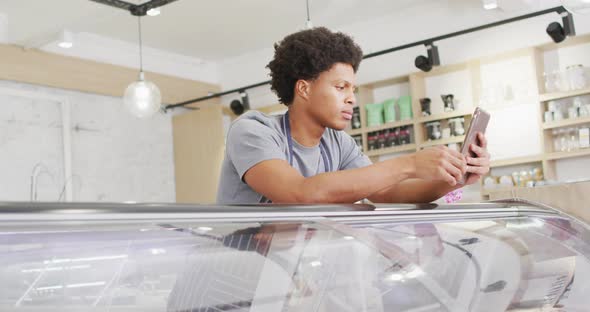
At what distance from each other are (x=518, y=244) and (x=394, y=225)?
48 cm

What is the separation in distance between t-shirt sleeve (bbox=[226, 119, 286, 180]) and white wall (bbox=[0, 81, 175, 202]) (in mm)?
5165

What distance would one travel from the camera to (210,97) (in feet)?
25.6

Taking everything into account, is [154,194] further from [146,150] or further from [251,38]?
[251,38]

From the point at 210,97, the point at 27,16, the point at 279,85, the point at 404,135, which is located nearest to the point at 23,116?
the point at 27,16

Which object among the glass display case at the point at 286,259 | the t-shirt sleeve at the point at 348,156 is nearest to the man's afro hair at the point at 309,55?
the t-shirt sleeve at the point at 348,156

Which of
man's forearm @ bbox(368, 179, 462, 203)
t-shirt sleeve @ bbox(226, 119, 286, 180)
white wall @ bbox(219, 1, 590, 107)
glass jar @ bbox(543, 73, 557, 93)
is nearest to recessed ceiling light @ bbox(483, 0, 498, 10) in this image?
white wall @ bbox(219, 1, 590, 107)

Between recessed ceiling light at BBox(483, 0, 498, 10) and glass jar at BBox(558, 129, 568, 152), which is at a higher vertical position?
recessed ceiling light at BBox(483, 0, 498, 10)

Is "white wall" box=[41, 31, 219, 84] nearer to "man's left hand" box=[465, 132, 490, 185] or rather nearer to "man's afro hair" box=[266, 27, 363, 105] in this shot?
"man's afro hair" box=[266, 27, 363, 105]

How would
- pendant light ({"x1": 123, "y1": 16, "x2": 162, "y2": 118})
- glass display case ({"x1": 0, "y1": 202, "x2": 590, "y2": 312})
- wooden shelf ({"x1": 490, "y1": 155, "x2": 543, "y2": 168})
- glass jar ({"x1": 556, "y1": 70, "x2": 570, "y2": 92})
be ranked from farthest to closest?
1. wooden shelf ({"x1": 490, "y1": 155, "x2": 543, "y2": 168})
2. glass jar ({"x1": 556, "y1": 70, "x2": 570, "y2": 92})
3. pendant light ({"x1": 123, "y1": 16, "x2": 162, "y2": 118})
4. glass display case ({"x1": 0, "y1": 202, "x2": 590, "y2": 312})

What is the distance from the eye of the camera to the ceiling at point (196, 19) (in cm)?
596

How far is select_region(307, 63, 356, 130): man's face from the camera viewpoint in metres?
1.76

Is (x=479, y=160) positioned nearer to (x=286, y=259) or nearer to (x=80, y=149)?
(x=286, y=259)

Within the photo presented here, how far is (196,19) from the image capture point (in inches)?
263

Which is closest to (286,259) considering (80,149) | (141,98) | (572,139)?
(141,98)
